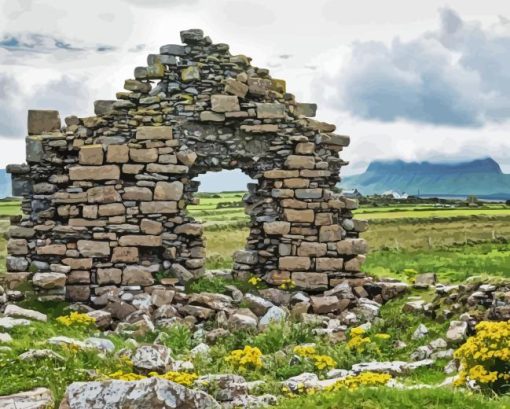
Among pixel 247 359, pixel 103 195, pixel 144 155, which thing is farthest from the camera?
pixel 144 155

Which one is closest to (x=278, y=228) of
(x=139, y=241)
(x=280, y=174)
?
(x=280, y=174)

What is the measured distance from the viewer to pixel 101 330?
1409 cm

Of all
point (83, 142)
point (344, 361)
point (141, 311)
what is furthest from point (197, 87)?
point (344, 361)

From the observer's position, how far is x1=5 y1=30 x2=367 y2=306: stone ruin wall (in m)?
15.8

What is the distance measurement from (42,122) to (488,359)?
1126 centimetres

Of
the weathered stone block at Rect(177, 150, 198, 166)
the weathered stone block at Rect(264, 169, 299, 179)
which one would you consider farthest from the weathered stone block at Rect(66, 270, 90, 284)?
the weathered stone block at Rect(264, 169, 299, 179)

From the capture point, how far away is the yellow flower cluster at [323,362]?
10931mm

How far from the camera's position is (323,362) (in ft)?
36.8

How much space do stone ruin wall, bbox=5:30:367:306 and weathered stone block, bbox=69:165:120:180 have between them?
2 centimetres

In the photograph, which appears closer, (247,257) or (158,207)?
(158,207)

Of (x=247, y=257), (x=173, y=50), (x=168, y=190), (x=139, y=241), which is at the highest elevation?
(x=173, y=50)

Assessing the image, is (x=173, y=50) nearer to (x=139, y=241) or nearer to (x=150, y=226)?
(x=150, y=226)

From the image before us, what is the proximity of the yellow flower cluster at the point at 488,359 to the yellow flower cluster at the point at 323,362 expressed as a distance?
2.35m

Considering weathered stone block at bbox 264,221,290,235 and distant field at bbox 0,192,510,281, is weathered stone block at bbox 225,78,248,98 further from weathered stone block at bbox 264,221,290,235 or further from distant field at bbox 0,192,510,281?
distant field at bbox 0,192,510,281
